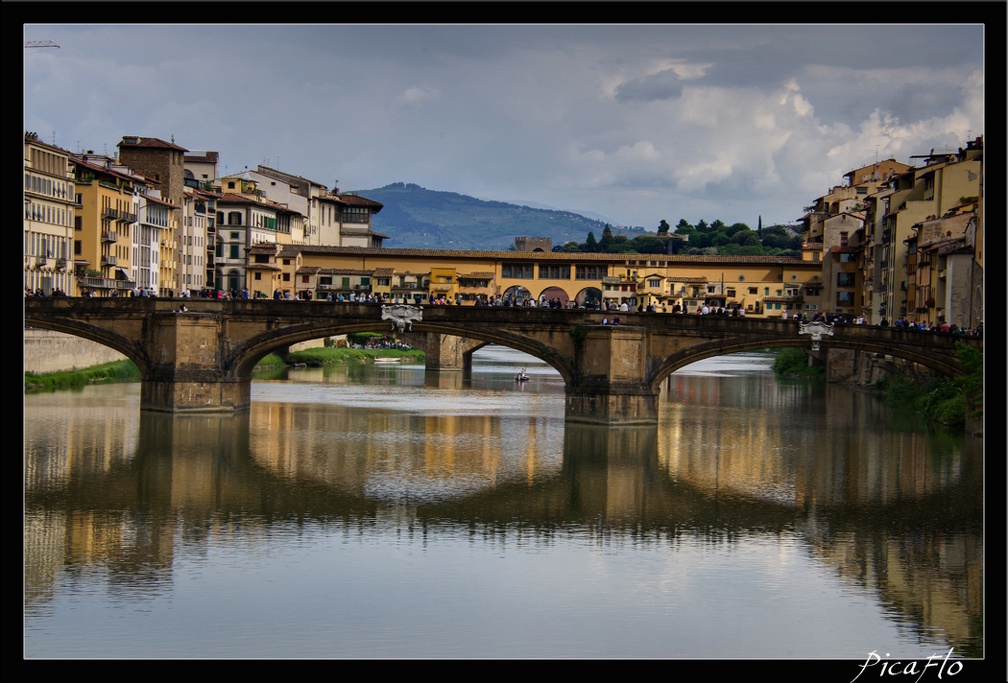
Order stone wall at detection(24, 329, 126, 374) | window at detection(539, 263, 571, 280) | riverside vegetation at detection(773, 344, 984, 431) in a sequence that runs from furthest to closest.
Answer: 1. window at detection(539, 263, 571, 280)
2. stone wall at detection(24, 329, 126, 374)
3. riverside vegetation at detection(773, 344, 984, 431)

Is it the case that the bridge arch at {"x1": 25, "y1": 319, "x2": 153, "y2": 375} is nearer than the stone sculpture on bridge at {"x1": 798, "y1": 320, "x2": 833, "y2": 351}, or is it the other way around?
the stone sculpture on bridge at {"x1": 798, "y1": 320, "x2": 833, "y2": 351}

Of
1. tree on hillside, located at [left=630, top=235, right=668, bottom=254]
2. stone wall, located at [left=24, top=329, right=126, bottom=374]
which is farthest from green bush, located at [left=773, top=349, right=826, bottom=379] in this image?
tree on hillside, located at [left=630, top=235, right=668, bottom=254]

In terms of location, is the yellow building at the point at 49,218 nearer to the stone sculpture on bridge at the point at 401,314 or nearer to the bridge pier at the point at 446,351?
the stone sculpture on bridge at the point at 401,314

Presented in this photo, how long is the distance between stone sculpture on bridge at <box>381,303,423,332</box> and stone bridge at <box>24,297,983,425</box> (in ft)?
0.12

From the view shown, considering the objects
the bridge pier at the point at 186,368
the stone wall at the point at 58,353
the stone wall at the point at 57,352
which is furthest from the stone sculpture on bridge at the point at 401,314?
the stone wall at the point at 58,353

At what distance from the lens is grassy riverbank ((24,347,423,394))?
5494cm

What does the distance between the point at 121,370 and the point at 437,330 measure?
2041 cm

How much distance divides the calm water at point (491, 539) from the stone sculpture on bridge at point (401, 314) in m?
3.71

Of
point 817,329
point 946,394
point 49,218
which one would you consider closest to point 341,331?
point 817,329

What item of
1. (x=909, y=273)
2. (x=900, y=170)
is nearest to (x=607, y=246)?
(x=900, y=170)

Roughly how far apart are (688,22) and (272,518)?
19.3 metres

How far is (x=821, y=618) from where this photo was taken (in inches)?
821

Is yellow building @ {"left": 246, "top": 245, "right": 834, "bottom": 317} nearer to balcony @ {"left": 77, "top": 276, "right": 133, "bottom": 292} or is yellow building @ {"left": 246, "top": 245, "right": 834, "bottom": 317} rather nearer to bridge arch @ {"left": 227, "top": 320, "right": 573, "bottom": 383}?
balcony @ {"left": 77, "top": 276, "right": 133, "bottom": 292}
